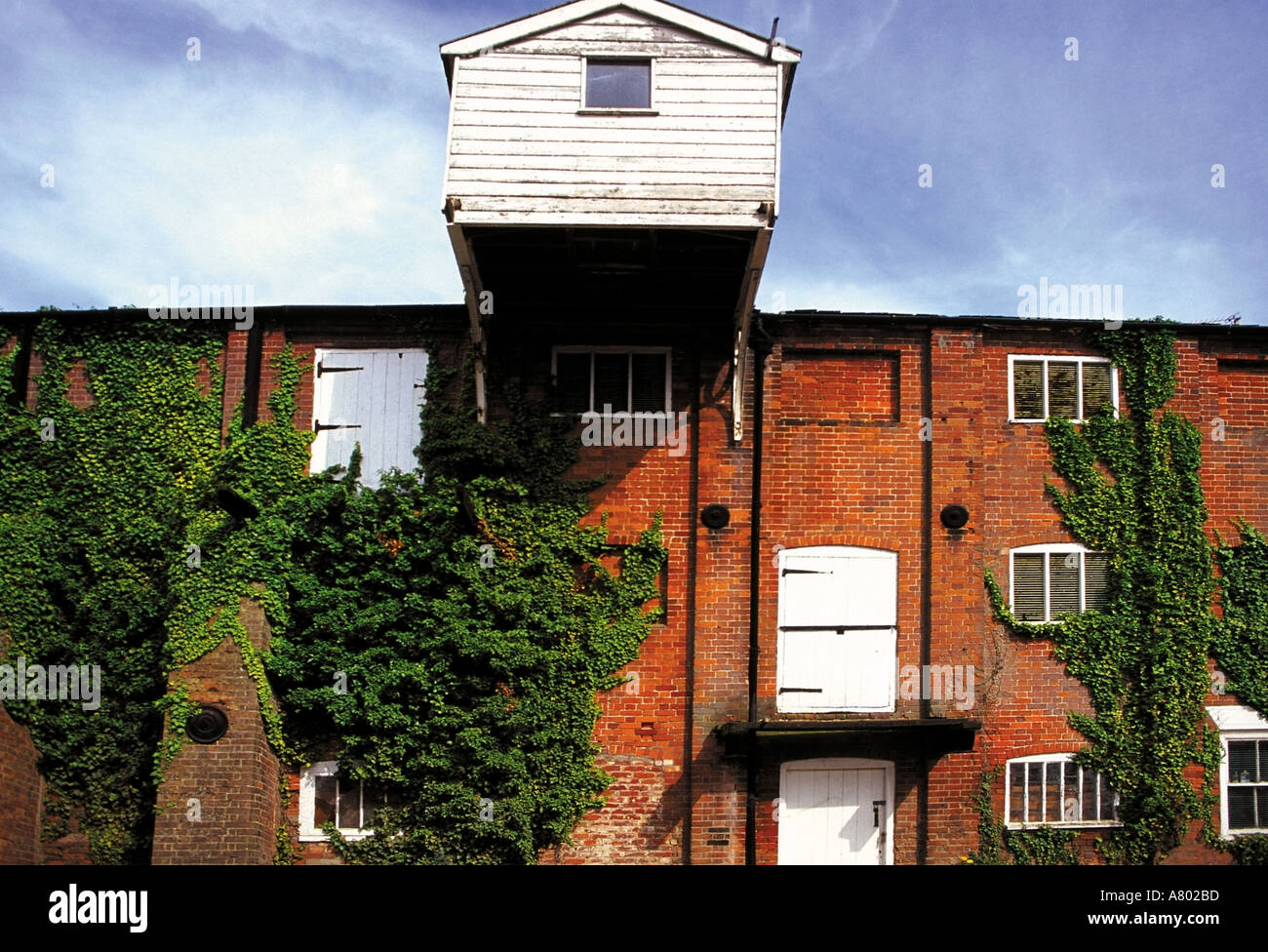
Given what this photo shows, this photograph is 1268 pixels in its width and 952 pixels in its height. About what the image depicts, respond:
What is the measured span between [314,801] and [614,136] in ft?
29.5

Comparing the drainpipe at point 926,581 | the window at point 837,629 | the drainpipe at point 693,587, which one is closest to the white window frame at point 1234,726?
the drainpipe at point 926,581

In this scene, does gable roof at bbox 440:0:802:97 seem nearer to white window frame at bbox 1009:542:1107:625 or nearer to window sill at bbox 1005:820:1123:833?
white window frame at bbox 1009:542:1107:625

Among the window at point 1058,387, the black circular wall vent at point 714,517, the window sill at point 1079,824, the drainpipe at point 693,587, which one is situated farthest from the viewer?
the window at point 1058,387

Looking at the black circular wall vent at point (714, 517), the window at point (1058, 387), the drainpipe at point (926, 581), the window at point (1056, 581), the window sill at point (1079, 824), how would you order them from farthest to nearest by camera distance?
the window at point (1058, 387), the window at point (1056, 581), the black circular wall vent at point (714, 517), the window sill at point (1079, 824), the drainpipe at point (926, 581)

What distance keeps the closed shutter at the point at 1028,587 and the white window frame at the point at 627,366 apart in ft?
17.0

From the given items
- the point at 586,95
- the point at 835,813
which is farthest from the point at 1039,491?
the point at 586,95

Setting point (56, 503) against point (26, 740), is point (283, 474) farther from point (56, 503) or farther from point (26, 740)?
point (26, 740)

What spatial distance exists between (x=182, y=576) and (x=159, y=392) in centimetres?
263

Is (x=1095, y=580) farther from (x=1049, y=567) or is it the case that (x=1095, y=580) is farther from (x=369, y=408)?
(x=369, y=408)

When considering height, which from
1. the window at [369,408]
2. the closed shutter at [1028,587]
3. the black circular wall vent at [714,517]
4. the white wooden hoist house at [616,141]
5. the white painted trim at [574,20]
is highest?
the white painted trim at [574,20]

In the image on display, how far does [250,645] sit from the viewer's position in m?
13.6

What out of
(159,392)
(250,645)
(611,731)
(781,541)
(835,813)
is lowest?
(835,813)

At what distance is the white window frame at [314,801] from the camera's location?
46.3 ft

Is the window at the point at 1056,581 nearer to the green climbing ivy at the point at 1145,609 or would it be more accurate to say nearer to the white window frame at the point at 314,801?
the green climbing ivy at the point at 1145,609
